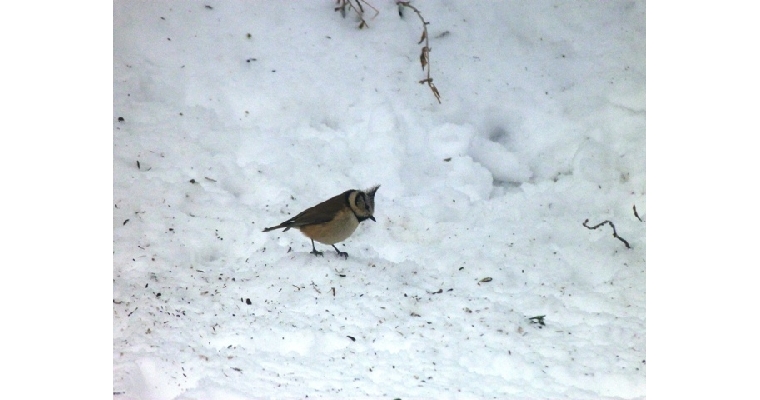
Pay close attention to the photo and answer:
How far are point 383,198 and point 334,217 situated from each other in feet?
2.27

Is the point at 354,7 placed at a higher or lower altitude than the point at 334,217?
higher

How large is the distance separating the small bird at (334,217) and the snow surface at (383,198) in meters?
0.14

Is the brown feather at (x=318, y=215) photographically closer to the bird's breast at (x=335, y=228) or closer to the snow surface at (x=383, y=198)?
the bird's breast at (x=335, y=228)

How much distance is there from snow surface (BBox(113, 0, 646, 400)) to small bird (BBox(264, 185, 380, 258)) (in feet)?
0.45

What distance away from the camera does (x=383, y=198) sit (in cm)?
449

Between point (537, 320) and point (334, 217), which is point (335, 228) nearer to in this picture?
point (334, 217)

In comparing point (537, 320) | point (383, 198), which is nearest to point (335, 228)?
point (383, 198)

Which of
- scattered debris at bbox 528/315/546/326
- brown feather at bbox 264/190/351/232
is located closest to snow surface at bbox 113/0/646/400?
scattered debris at bbox 528/315/546/326

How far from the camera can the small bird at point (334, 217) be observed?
12.6ft

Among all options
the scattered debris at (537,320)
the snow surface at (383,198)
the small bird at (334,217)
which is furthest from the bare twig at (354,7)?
the scattered debris at (537,320)

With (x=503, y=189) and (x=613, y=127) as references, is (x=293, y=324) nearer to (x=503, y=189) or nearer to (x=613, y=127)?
(x=503, y=189)

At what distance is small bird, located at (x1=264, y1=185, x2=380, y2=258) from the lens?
12.6 ft

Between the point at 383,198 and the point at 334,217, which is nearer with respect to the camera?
the point at 334,217

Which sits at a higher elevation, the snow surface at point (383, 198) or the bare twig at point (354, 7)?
the bare twig at point (354, 7)
